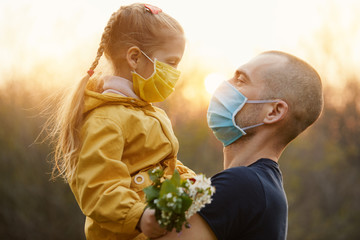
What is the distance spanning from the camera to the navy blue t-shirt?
2.93 metres

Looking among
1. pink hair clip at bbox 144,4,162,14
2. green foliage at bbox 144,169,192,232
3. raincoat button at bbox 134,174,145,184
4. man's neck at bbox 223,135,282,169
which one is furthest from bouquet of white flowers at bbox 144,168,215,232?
pink hair clip at bbox 144,4,162,14

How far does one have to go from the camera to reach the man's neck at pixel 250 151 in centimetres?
352

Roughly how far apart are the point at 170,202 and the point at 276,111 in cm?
139

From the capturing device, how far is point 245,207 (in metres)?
2.99

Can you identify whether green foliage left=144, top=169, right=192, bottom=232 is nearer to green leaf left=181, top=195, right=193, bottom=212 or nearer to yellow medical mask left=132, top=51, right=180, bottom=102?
green leaf left=181, top=195, right=193, bottom=212

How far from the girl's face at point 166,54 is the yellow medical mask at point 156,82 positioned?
44 millimetres

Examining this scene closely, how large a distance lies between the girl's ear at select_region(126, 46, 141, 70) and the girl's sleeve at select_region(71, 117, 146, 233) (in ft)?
1.89

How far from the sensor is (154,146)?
10.7 ft

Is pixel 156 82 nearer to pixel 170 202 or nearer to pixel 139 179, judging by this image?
pixel 139 179

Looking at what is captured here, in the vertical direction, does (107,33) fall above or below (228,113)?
above

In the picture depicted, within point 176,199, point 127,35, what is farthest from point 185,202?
point 127,35

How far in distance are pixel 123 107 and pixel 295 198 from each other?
17436 millimetres

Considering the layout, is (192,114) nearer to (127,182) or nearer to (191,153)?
(191,153)

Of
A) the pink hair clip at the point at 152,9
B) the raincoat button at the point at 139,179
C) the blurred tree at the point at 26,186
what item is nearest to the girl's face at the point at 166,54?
the pink hair clip at the point at 152,9
